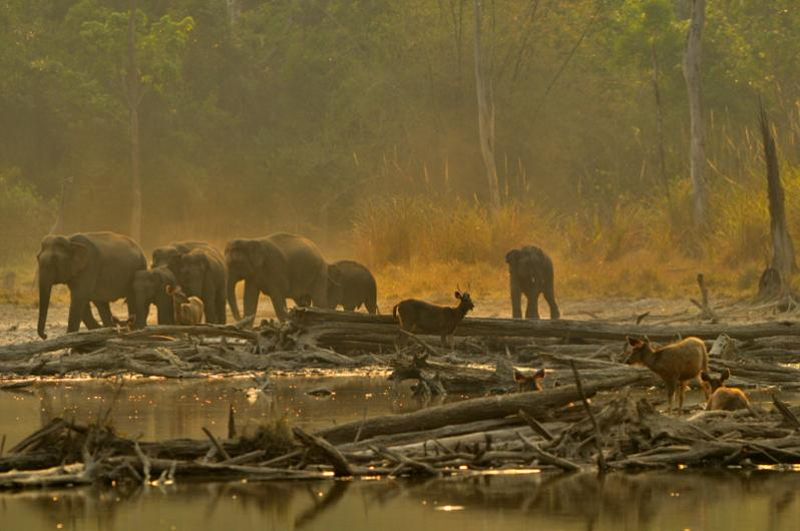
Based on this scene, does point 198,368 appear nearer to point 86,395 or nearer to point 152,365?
point 152,365

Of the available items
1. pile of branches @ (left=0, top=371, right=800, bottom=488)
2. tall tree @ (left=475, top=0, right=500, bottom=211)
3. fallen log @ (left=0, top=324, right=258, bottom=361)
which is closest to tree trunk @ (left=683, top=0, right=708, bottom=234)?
tall tree @ (left=475, top=0, right=500, bottom=211)

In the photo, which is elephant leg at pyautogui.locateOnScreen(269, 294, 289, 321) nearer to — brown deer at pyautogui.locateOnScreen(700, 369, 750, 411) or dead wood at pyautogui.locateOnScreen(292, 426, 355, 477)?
brown deer at pyautogui.locateOnScreen(700, 369, 750, 411)

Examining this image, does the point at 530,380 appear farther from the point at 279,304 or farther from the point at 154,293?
the point at 279,304

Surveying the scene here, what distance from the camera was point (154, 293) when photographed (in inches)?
1110

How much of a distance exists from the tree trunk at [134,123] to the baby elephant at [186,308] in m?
25.6

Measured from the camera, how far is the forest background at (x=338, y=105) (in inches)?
1950

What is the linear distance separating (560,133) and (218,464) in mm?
39107

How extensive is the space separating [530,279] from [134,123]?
2619cm

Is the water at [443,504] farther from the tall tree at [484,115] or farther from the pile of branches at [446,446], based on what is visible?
the tall tree at [484,115]

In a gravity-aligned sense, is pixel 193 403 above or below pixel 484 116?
below

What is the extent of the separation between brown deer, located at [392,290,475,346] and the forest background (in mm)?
20540

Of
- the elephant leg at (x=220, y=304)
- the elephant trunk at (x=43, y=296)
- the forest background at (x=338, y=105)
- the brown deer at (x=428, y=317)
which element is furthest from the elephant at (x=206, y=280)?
the forest background at (x=338, y=105)

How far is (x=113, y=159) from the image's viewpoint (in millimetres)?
55125

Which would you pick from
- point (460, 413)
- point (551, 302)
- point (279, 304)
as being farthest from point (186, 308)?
point (460, 413)
